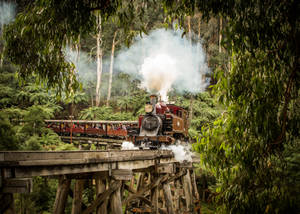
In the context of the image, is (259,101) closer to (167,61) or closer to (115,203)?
(115,203)

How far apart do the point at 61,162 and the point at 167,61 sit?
23430mm

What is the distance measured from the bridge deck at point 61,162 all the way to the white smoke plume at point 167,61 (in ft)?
58.8

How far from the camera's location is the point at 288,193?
2.50 metres

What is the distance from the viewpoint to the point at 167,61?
2638 cm

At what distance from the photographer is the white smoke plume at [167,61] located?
25.9 meters

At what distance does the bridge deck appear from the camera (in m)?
3.34

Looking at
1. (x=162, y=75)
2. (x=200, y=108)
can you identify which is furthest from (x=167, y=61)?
(x=200, y=108)

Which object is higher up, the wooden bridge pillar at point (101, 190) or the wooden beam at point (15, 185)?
the wooden beam at point (15, 185)

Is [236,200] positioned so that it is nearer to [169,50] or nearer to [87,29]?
[87,29]

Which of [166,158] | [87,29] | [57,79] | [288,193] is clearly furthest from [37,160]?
[166,158]

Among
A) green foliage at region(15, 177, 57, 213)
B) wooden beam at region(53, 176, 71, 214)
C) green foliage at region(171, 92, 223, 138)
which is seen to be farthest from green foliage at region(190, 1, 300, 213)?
green foliage at region(171, 92, 223, 138)

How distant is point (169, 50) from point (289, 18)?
27.2 m

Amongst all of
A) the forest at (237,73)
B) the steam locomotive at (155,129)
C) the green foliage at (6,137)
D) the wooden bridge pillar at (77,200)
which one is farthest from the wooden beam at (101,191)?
the green foliage at (6,137)

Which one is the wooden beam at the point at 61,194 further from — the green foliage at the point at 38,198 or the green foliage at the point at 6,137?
the green foliage at the point at 38,198
